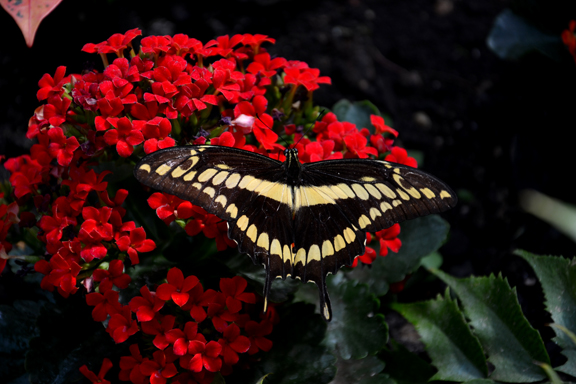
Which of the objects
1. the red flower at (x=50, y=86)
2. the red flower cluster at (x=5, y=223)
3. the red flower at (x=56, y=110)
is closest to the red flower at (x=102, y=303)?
the red flower cluster at (x=5, y=223)

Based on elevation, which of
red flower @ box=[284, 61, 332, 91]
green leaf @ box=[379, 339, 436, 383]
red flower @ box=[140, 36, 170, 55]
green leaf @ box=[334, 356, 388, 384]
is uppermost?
red flower @ box=[140, 36, 170, 55]

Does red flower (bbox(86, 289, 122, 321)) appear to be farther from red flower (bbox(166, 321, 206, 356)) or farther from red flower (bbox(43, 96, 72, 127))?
red flower (bbox(43, 96, 72, 127))

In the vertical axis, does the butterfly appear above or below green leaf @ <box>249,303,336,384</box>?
above

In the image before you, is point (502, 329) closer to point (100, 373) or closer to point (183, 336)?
point (183, 336)

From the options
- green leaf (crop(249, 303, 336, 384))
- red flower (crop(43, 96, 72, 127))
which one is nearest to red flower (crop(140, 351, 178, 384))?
green leaf (crop(249, 303, 336, 384))

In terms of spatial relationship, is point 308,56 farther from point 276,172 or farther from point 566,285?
point 566,285

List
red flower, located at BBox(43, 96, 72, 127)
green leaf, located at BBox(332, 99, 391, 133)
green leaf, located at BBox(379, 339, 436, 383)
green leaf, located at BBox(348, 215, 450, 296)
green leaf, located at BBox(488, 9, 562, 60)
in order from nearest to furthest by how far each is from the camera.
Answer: red flower, located at BBox(43, 96, 72, 127)
green leaf, located at BBox(379, 339, 436, 383)
green leaf, located at BBox(348, 215, 450, 296)
green leaf, located at BBox(332, 99, 391, 133)
green leaf, located at BBox(488, 9, 562, 60)

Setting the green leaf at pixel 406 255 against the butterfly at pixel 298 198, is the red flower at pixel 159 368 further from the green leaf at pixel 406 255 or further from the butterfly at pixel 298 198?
the green leaf at pixel 406 255
